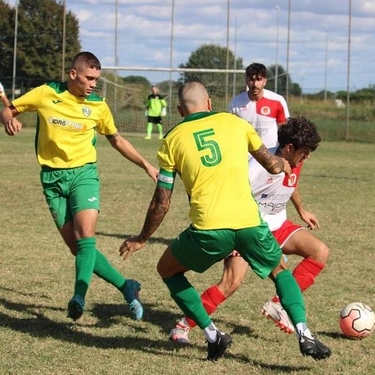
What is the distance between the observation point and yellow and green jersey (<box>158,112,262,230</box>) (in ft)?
15.8

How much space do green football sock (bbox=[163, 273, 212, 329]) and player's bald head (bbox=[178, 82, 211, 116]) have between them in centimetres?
102

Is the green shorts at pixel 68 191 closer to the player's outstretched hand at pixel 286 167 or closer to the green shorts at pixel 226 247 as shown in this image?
the green shorts at pixel 226 247

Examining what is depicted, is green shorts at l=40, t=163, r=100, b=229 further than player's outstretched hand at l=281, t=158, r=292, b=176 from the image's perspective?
Yes

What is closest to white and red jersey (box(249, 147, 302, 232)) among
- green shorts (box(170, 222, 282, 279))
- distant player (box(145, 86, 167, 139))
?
green shorts (box(170, 222, 282, 279))

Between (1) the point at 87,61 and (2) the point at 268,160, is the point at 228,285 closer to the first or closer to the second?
(2) the point at 268,160

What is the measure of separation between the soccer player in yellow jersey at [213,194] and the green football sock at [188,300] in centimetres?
18

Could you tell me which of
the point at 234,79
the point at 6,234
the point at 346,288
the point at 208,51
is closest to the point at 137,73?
the point at 234,79

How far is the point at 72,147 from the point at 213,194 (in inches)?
73.1

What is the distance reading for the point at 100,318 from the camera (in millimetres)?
6352

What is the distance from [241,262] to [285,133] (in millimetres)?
988

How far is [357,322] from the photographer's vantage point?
5.84 m

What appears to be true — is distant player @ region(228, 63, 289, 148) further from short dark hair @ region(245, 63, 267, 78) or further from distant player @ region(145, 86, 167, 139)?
distant player @ region(145, 86, 167, 139)

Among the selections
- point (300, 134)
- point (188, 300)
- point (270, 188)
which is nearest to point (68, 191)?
point (270, 188)

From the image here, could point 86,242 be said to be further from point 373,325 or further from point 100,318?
point 373,325
